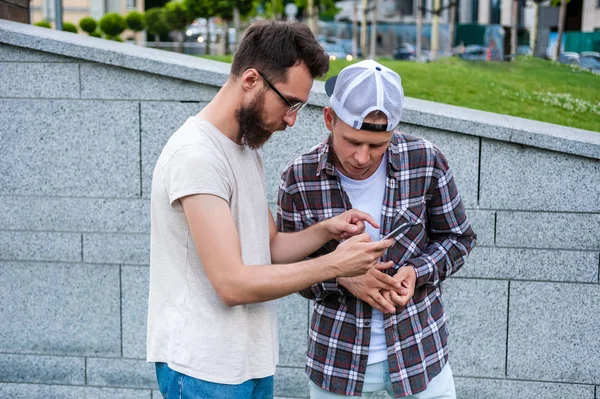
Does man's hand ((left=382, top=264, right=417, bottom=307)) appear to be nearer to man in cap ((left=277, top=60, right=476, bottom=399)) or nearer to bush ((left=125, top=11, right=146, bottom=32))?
man in cap ((left=277, top=60, right=476, bottom=399))

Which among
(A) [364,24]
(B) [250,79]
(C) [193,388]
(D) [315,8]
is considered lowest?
(A) [364,24]

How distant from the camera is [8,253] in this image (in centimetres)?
497

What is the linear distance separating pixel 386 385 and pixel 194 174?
1.08m

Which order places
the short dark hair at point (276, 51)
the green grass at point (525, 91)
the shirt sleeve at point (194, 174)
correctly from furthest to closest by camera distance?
1. the green grass at point (525, 91)
2. the short dark hair at point (276, 51)
3. the shirt sleeve at point (194, 174)

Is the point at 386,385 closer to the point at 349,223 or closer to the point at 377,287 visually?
the point at 377,287

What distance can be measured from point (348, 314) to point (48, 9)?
152 feet

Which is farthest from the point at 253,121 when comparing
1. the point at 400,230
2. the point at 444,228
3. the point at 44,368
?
the point at 44,368

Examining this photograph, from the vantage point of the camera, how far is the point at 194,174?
7.36ft

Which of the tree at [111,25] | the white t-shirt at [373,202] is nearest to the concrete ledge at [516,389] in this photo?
the white t-shirt at [373,202]

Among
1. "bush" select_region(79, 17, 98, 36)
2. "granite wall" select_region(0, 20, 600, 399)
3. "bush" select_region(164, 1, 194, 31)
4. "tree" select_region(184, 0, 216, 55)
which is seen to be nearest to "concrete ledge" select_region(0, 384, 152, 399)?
"granite wall" select_region(0, 20, 600, 399)

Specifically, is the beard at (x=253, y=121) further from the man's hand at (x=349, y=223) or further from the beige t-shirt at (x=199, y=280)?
the man's hand at (x=349, y=223)

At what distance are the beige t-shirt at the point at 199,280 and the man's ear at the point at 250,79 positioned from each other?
6.5 inches

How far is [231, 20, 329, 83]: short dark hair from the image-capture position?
2385 mm

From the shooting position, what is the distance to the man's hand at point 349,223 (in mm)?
2537
